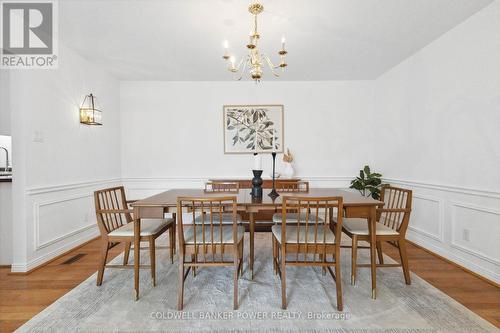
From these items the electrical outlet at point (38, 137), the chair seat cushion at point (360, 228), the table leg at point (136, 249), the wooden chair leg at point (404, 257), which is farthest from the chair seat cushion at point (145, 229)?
the wooden chair leg at point (404, 257)

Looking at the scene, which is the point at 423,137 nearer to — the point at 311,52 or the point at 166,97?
the point at 311,52

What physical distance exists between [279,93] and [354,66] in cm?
129

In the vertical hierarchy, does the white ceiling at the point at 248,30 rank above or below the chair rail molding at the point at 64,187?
above

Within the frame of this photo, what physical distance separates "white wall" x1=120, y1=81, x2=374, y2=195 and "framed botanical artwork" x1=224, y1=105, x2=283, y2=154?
0.11m

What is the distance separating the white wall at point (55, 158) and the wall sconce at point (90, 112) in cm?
8

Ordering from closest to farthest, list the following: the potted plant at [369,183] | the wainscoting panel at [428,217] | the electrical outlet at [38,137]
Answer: the electrical outlet at [38,137] < the wainscoting panel at [428,217] < the potted plant at [369,183]

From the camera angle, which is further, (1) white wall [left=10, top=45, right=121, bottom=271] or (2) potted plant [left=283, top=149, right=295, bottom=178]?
(2) potted plant [left=283, top=149, right=295, bottom=178]

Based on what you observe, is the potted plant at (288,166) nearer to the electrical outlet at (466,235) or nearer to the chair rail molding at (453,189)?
the chair rail molding at (453,189)

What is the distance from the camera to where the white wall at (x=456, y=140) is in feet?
7.55

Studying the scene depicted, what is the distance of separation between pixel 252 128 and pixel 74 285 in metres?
3.26

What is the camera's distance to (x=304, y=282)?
2.22 metres

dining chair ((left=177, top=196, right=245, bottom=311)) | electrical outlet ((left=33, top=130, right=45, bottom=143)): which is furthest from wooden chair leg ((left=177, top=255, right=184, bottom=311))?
electrical outlet ((left=33, top=130, right=45, bottom=143))

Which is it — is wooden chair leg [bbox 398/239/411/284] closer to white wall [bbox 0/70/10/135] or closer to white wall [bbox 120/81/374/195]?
white wall [bbox 120/81/374/195]

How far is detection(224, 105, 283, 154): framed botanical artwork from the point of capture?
4.32 meters
